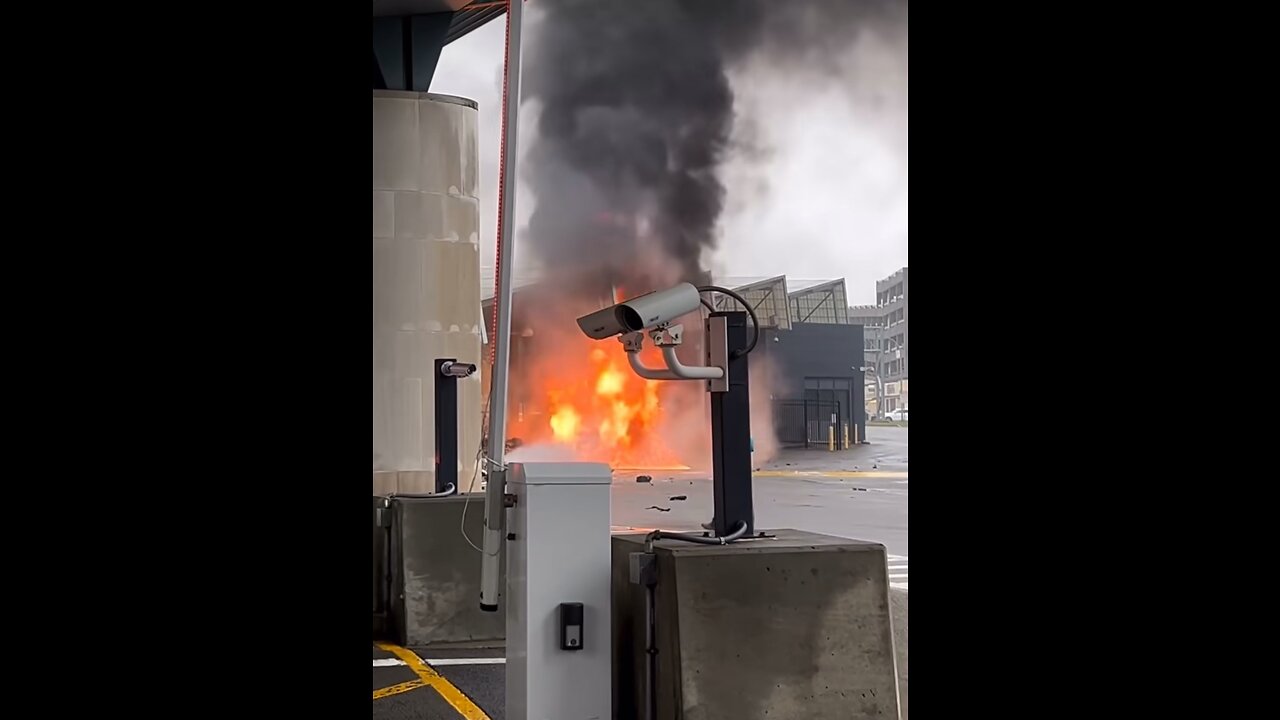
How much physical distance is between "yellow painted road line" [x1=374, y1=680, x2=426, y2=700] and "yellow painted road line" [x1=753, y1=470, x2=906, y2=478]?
29.2 meters

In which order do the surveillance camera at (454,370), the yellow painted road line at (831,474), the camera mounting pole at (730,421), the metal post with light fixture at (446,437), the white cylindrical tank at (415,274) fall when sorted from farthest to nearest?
the yellow painted road line at (831,474) < the white cylindrical tank at (415,274) < the metal post with light fixture at (446,437) < the surveillance camera at (454,370) < the camera mounting pole at (730,421)

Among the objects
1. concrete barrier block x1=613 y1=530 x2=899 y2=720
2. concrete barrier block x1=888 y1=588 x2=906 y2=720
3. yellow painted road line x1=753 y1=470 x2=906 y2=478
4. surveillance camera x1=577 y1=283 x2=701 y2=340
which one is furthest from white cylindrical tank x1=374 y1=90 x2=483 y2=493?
yellow painted road line x1=753 y1=470 x2=906 y2=478

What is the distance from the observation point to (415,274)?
1235cm

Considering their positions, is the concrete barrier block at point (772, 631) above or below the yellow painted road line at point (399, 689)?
above

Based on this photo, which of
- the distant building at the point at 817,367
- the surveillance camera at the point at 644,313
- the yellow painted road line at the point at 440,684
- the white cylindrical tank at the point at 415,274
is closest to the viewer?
the surveillance camera at the point at 644,313

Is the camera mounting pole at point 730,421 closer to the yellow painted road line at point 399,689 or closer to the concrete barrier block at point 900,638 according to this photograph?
the concrete barrier block at point 900,638

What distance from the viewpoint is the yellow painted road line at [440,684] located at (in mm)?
6566

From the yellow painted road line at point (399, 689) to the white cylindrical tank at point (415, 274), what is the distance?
4.92 m

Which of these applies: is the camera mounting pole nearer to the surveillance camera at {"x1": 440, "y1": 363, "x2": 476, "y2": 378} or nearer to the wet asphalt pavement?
the wet asphalt pavement

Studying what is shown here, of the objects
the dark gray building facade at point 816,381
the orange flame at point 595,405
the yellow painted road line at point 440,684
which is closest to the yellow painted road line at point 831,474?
the dark gray building facade at point 816,381
